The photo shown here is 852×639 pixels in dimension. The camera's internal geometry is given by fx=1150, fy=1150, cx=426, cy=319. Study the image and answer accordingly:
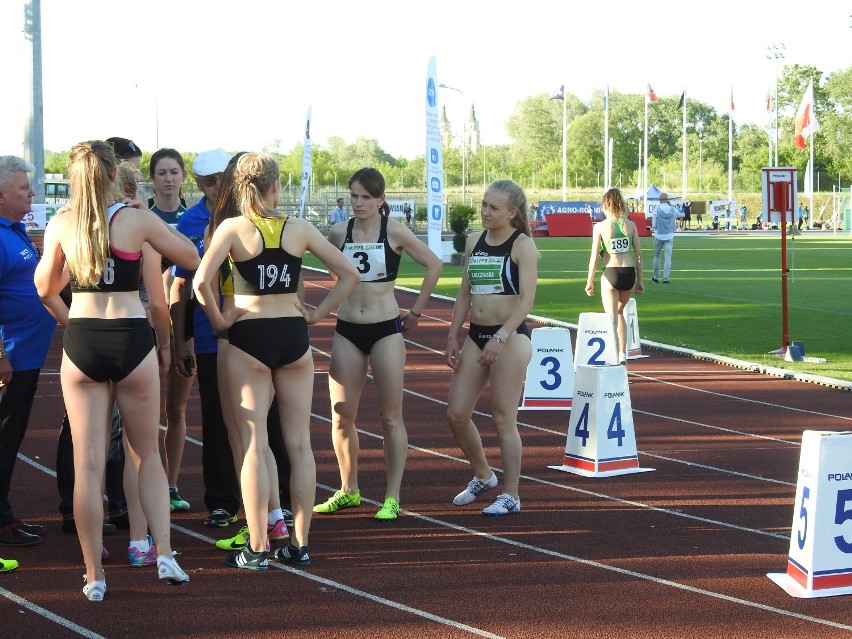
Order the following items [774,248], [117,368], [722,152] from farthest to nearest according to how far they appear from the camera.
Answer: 1. [722,152]
2. [774,248]
3. [117,368]

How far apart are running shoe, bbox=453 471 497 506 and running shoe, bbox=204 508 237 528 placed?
150 centimetres

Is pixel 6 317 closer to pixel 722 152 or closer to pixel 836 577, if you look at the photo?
pixel 836 577

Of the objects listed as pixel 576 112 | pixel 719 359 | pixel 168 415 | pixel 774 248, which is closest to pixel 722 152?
pixel 576 112

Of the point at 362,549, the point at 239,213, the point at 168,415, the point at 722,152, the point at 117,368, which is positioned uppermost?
the point at 722,152

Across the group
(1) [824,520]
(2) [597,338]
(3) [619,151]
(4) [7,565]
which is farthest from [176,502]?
(3) [619,151]

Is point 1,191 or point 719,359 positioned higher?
point 1,191

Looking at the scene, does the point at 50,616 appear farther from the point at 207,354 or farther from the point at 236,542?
the point at 207,354

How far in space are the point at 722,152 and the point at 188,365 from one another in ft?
459

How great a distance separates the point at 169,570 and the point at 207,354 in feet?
5.54

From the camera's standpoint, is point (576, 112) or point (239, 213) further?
point (576, 112)

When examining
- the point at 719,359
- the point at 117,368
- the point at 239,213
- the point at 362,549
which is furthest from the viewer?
the point at 719,359

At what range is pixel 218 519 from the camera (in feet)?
22.9

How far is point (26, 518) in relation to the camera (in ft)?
23.5

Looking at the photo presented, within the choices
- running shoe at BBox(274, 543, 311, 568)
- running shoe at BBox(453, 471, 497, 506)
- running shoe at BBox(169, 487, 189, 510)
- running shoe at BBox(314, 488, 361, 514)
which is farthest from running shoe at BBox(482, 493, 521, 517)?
running shoe at BBox(169, 487, 189, 510)
